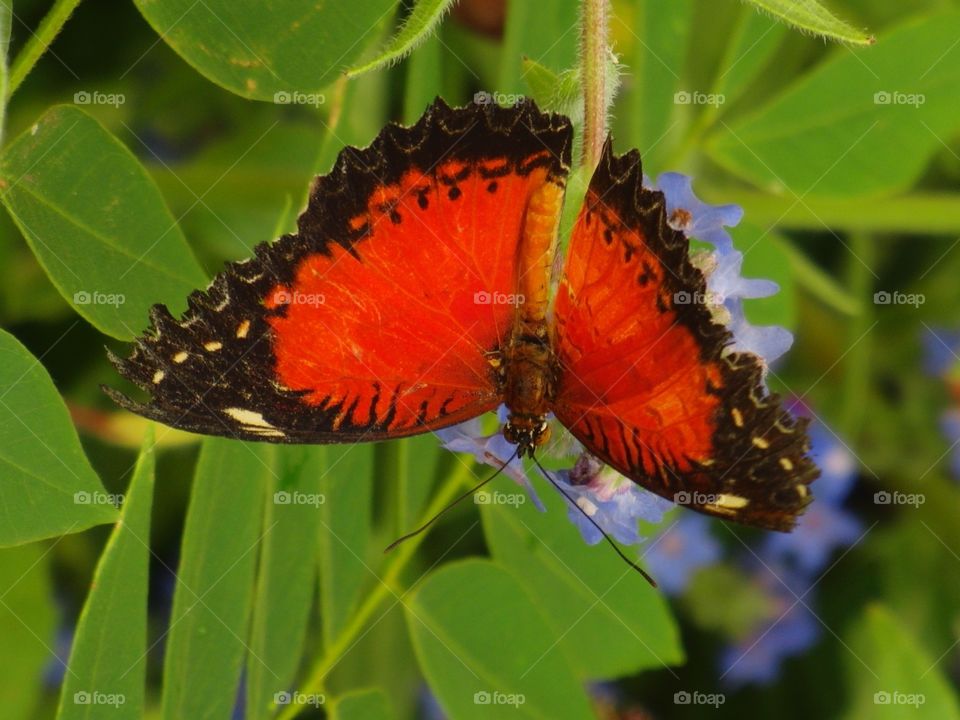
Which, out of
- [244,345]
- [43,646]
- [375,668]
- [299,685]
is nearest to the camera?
[244,345]

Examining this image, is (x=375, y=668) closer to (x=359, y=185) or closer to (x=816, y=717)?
(x=816, y=717)

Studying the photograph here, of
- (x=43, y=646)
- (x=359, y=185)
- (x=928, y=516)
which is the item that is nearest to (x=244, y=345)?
(x=359, y=185)

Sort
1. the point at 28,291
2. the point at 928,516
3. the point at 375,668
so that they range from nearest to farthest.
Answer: the point at 28,291 < the point at 375,668 < the point at 928,516

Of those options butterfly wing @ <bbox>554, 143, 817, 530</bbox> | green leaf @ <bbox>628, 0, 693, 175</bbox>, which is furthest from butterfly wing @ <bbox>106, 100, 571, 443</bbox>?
green leaf @ <bbox>628, 0, 693, 175</bbox>
